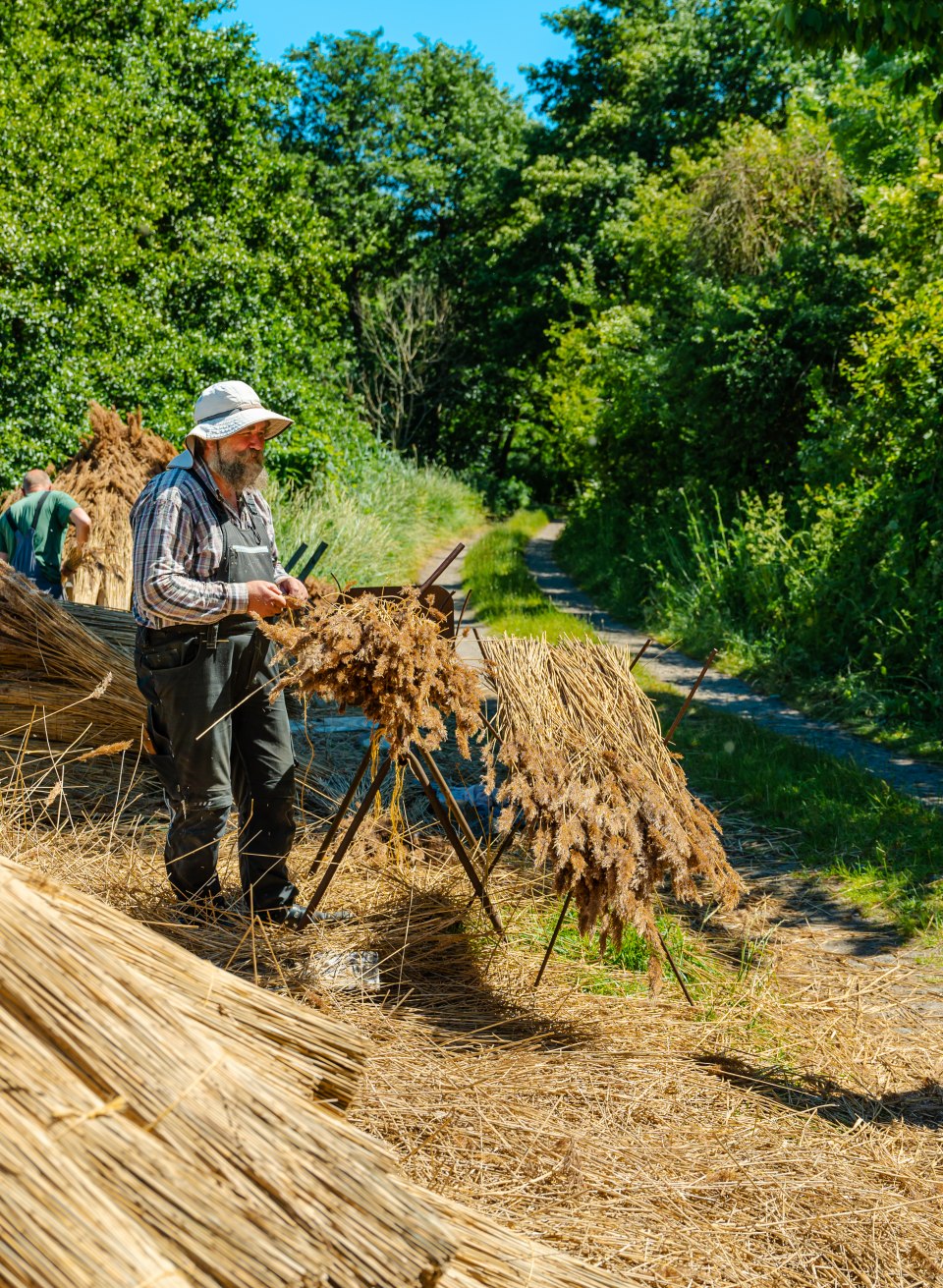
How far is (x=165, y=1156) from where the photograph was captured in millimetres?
1691

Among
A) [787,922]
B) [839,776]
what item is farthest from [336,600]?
[839,776]

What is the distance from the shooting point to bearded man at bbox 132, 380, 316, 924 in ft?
11.9

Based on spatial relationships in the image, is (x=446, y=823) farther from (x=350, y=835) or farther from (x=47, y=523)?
(x=47, y=523)

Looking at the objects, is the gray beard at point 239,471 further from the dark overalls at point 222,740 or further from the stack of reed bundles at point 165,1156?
the stack of reed bundles at point 165,1156

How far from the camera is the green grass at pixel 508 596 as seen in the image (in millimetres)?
10305

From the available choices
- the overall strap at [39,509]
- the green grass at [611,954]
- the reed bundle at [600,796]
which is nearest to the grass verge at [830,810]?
the green grass at [611,954]

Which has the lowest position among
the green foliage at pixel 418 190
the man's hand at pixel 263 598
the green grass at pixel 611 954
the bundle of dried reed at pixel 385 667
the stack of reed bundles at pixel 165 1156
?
the green grass at pixel 611 954

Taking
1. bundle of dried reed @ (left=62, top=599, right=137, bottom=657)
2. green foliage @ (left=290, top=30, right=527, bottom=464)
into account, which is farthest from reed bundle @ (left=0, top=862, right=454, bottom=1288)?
green foliage @ (left=290, top=30, right=527, bottom=464)

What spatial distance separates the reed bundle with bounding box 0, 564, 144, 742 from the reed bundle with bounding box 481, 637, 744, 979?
7.44 ft

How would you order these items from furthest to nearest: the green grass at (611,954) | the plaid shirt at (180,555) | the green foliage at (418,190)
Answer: the green foliage at (418,190)
the green grass at (611,954)
the plaid shirt at (180,555)

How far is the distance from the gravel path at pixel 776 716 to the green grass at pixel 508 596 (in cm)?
75

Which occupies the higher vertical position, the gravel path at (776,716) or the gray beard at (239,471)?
the gray beard at (239,471)

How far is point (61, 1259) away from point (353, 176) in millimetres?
35934

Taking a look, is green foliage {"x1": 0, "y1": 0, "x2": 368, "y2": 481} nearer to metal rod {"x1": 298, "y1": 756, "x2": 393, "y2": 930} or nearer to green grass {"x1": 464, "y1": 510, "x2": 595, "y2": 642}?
green grass {"x1": 464, "y1": 510, "x2": 595, "y2": 642}
